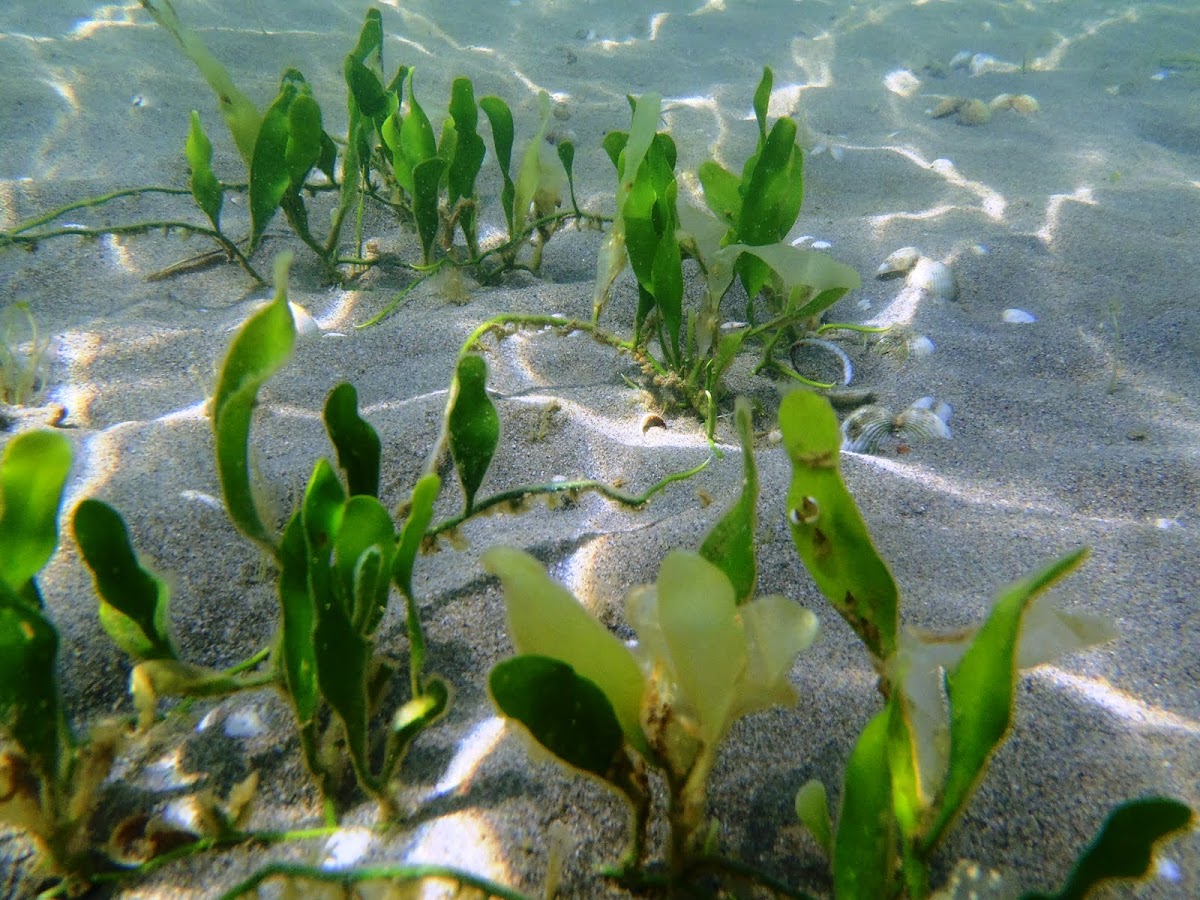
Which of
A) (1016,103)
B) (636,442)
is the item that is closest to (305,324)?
(636,442)

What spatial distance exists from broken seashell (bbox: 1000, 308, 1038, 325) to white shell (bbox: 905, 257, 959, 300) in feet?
0.83

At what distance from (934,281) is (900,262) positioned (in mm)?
255

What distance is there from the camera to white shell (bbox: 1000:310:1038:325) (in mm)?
3000

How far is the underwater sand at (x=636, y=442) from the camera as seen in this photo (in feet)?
3.66

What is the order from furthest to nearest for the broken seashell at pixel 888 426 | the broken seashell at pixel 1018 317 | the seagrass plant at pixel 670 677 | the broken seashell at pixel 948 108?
the broken seashell at pixel 948 108 → the broken seashell at pixel 1018 317 → the broken seashell at pixel 888 426 → the seagrass plant at pixel 670 677

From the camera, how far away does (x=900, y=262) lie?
11.1ft

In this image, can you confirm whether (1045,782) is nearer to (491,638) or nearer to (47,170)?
(491,638)

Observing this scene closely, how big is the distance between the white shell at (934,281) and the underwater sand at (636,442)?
9cm

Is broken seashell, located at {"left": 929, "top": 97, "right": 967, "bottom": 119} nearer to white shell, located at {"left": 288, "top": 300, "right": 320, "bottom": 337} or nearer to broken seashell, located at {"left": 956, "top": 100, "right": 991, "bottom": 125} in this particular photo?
broken seashell, located at {"left": 956, "top": 100, "right": 991, "bottom": 125}

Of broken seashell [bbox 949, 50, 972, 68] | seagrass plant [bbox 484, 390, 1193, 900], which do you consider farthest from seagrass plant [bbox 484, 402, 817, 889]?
broken seashell [bbox 949, 50, 972, 68]

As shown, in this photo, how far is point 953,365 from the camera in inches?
106

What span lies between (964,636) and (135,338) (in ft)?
10.6

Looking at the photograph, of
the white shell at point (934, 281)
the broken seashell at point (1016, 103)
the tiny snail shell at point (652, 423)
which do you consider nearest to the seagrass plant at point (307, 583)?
the tiny snail shell at point (652, 423)

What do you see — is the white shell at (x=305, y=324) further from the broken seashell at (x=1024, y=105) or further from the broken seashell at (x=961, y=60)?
the broken seashell at (x=961, y=60)
